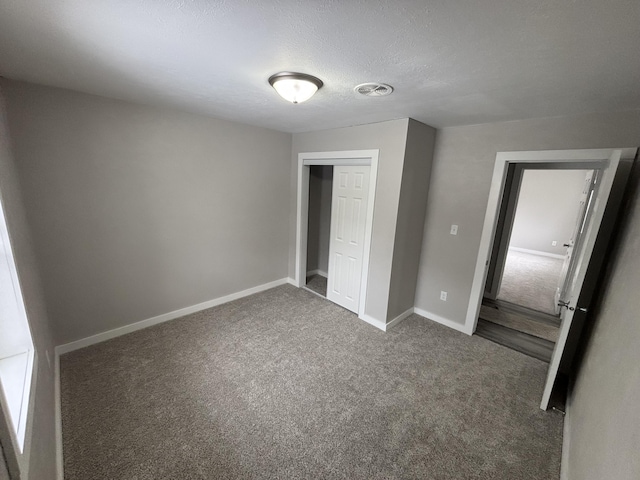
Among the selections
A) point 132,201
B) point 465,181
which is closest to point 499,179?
point 465,181

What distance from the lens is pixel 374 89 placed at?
180 centimetres

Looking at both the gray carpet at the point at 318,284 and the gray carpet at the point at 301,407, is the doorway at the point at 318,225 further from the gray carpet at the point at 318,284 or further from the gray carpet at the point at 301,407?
the gray carpet at the point at 301,407

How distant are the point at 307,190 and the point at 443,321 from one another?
99.0 inches

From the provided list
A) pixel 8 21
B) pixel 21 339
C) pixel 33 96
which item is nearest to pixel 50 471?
pixel 21 339

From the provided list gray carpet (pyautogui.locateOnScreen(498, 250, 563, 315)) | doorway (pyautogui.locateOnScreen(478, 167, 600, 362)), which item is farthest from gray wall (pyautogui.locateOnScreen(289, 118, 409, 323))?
gray carpet (pyautogui.locateOnScreen(498, 250, 563, 315))

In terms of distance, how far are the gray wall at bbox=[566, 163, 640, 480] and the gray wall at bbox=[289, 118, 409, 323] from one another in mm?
1631

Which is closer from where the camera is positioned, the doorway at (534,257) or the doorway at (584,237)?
the doorway at (584,237)

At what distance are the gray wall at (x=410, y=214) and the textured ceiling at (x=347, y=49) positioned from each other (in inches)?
28.1

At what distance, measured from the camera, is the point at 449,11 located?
967 millimetres

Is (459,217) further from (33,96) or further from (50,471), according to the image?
→ (33,96)

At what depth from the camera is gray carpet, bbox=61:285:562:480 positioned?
1.59 m

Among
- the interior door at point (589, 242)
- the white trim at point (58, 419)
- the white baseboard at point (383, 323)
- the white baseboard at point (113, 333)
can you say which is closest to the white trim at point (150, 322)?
the white baseboard at point (113, 333)

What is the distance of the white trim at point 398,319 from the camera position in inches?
121

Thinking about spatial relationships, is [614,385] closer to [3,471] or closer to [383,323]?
[383,323]
